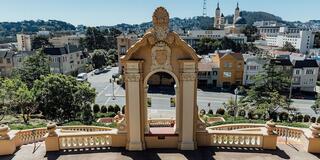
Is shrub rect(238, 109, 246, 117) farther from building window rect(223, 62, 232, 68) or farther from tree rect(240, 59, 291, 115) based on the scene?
building window rect(223, 62, 232, 68)

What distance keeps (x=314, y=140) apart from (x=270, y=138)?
2.13 m

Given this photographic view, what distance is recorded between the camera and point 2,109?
30297 mm

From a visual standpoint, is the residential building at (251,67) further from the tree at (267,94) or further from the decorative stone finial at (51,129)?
the decorative stone finial at (51,129)

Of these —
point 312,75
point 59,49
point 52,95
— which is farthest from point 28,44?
point 312,75

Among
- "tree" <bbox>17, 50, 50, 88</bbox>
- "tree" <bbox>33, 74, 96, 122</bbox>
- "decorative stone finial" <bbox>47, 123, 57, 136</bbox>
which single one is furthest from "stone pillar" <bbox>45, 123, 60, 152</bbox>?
"tree" <bbox>17, 50, 50, 88</bbox>

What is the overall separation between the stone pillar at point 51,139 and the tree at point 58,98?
55.2ft

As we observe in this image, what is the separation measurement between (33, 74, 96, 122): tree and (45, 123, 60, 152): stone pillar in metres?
16.8

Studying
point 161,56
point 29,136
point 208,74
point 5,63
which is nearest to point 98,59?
point 5,63

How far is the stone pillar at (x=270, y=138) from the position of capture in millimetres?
14102

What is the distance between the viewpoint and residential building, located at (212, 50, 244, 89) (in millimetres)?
63156

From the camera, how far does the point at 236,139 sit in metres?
14.6

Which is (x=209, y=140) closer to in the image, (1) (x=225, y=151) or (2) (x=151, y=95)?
(1) (x=225, y=151)

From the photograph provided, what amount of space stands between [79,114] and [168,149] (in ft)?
62.8

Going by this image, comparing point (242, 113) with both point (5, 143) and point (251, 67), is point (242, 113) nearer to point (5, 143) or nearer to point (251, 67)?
point (251, 67)
